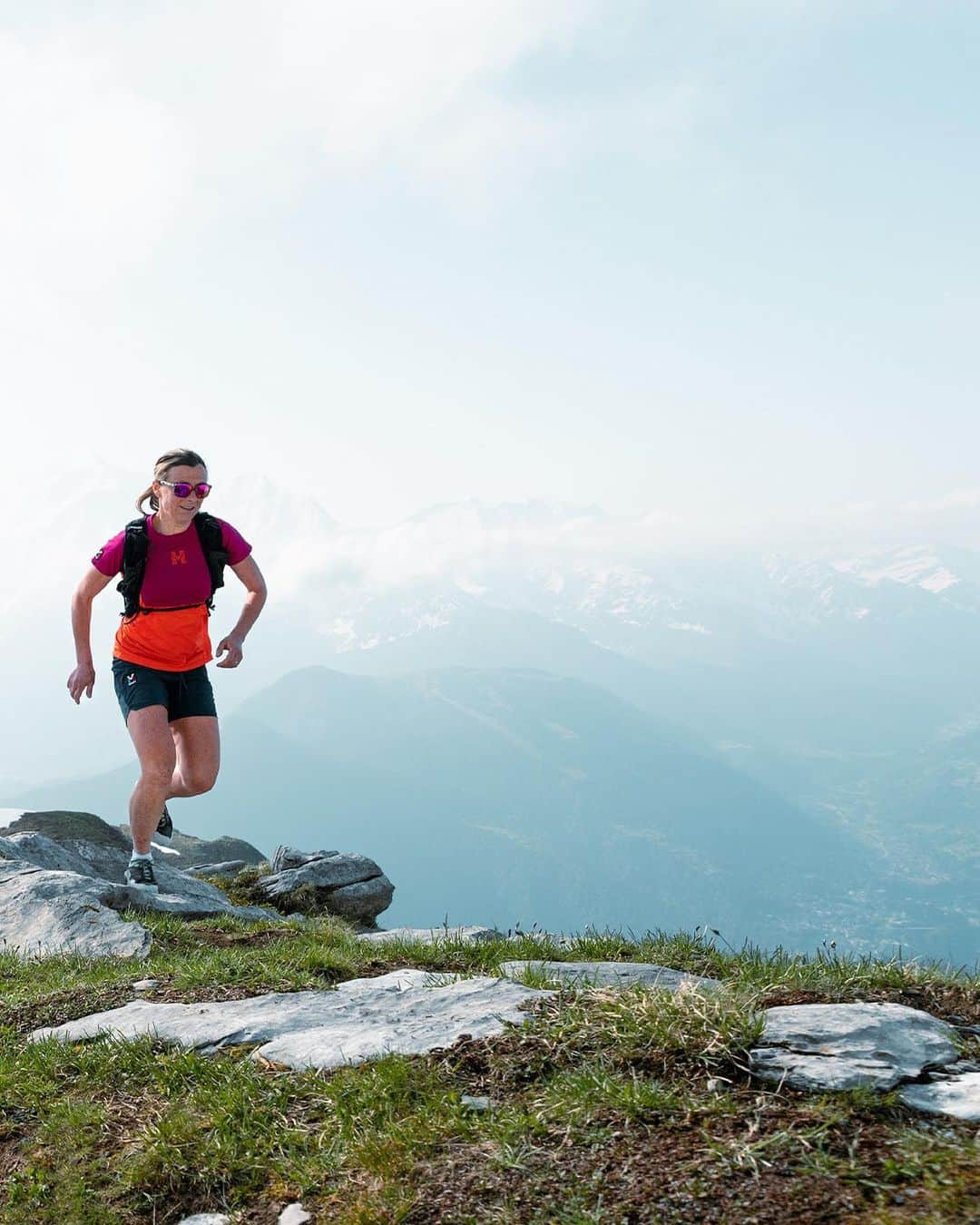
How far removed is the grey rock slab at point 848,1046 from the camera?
3.65 metres

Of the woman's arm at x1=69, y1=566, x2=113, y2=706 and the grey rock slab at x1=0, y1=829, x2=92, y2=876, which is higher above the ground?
the woman's arm at x1=69, y1=566, x2=113, y2=706

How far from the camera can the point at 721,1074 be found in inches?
151

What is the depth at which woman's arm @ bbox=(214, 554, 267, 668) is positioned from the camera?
10.3 m

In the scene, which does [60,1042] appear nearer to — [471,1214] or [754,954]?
[471,1214]

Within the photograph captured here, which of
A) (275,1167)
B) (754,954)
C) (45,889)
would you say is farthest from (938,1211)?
(45,889)

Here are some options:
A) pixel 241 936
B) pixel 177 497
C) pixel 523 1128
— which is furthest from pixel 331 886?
pixel 523 1128

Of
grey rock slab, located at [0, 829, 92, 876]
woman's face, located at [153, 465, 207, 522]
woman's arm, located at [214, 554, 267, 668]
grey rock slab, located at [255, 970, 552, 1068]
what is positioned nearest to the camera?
grey rock slab, located at [255, 970, 552, 1068]

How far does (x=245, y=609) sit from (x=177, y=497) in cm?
212

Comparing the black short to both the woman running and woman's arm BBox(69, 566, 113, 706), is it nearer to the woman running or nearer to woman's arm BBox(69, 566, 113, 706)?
the woman running

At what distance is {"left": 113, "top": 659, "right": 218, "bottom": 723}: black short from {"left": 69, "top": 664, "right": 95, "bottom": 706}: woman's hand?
1.46ft

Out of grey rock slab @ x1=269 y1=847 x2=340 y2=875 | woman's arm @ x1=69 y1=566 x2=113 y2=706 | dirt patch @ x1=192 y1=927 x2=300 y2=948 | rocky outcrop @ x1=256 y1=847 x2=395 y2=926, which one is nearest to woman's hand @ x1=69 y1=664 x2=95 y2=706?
woman's arm @ x1=69 y1=566 x2=113 y2=706

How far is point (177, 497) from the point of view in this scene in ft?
30.3

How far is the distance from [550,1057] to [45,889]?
848 cm

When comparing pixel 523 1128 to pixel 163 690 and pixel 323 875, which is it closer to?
pixel 163 690
